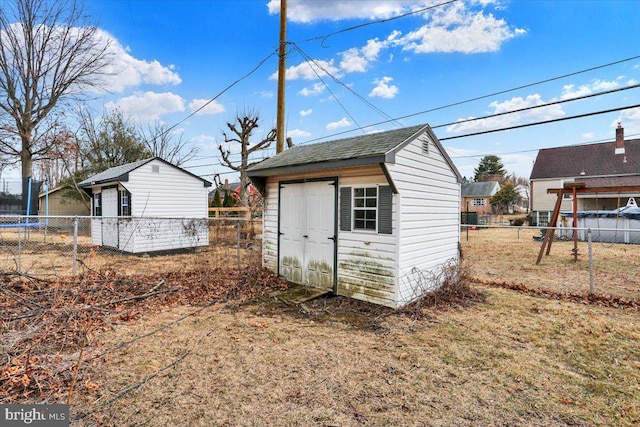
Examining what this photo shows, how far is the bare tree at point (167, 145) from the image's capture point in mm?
25750

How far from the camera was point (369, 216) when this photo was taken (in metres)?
5.76

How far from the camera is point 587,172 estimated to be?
24.7 meters

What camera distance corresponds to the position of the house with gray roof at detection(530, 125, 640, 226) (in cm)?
2259

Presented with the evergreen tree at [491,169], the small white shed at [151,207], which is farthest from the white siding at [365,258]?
the evergreen tree at [491,169]

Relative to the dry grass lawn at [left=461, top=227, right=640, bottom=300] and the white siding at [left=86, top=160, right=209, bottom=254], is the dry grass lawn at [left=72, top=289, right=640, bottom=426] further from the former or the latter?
the white siding at [left=86, top=160, right=209, bottom=254]

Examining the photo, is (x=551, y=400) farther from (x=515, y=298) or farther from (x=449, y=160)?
(x=449, y=160)

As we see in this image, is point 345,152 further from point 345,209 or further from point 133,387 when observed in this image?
point 133,387

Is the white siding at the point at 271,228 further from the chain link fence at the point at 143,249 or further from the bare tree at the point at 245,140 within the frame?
the bare tree at the point at 245,140

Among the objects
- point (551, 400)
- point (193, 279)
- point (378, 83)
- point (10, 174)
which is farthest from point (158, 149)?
point (551, 400)

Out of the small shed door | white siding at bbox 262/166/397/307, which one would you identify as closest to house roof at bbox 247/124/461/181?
white siding at bbox 262/166/397/307

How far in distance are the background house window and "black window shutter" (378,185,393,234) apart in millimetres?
101

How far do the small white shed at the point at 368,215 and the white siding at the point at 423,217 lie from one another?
2cm

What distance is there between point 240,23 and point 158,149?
1830 centimetres

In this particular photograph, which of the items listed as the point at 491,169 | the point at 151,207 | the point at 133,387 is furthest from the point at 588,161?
the point at 133,387
